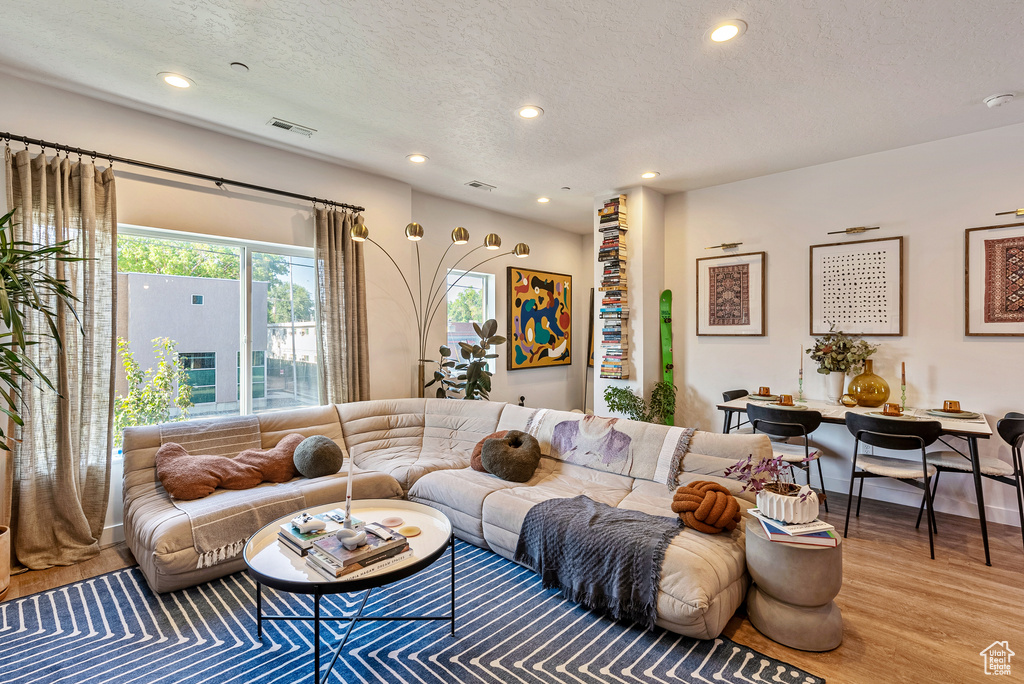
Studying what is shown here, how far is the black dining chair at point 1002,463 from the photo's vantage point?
2713mm

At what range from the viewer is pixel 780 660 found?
6.18ft

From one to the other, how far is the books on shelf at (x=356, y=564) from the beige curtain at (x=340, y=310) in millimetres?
2281

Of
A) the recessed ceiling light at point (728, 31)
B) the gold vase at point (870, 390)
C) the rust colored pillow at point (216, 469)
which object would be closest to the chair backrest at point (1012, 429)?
the gold vase at point (870, 390)

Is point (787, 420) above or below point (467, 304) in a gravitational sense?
below

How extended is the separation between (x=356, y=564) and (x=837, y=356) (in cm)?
379

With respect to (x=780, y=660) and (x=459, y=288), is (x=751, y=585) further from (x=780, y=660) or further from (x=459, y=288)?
(x=459, y=288)

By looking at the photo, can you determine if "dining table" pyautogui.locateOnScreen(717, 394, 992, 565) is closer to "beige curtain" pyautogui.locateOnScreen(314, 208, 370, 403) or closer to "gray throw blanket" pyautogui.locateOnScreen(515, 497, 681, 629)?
"gray throw blanket" pyautogui.locateOnScreen(515, 497, 681, 629)

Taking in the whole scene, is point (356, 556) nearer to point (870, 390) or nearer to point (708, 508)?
point (708, 508)

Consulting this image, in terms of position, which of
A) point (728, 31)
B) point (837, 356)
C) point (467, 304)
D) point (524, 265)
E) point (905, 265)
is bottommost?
point (837, 356)

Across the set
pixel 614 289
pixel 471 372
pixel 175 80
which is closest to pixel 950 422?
pixel 614 289

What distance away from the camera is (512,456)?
304 centimetres

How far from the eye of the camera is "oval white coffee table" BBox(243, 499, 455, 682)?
1.64 m

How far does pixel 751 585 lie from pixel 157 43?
3.85m

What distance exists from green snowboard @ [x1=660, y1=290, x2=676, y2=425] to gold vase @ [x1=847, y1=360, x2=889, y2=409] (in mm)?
1562
